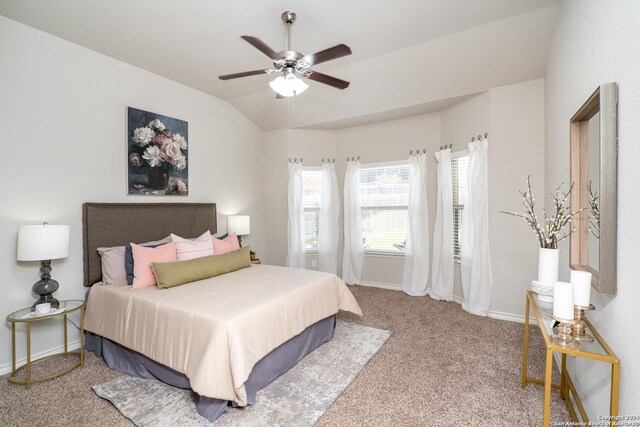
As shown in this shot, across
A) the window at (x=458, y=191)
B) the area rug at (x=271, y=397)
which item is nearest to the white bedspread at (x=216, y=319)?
the area rug at (x=271, y=397)

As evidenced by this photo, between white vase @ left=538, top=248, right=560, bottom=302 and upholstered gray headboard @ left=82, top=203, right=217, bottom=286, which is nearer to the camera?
white vase @ left=538, top=248, right=560, bottom=302

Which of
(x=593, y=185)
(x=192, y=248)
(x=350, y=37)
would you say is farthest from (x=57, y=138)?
(x=593, y=185)

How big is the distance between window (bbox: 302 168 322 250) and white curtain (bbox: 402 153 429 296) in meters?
1.58

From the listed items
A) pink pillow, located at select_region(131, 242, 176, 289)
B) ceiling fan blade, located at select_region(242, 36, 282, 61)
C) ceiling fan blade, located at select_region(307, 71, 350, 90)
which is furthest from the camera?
pink pillow, located at select_region(131, 242, 176, 289)

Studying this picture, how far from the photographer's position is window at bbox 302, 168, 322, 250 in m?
5.16

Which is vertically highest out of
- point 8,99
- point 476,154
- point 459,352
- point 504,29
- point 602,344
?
point 504,29

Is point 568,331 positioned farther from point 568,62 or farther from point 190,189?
point 190,189

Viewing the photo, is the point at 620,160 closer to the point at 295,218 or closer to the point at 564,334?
the point at 564,334

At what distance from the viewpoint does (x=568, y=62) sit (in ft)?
7.00

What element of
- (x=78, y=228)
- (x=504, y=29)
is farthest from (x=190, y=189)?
(x=504, y=29)

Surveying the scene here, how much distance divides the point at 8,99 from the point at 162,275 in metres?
1.95

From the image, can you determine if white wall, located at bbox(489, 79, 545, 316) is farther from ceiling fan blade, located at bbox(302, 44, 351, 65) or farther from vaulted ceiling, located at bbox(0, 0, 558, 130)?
ceiling fan blade, located at bbox(302, 44, 351, 65)

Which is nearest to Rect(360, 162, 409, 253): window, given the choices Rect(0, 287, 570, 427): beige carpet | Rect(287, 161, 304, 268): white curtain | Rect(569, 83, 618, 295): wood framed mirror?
Rect(287, 161, 304, 268): white curtain

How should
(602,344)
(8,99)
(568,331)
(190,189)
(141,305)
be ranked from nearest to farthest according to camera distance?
(602,344)
(568,331)
(141,305)
(8,99)
(190,189)
